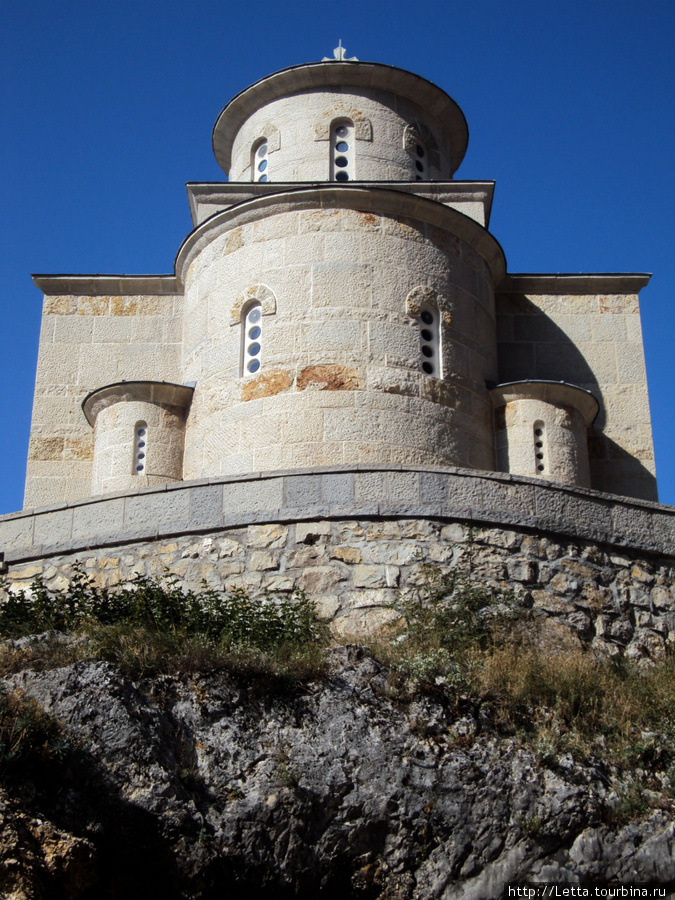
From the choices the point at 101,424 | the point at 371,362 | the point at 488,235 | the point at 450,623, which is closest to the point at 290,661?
the point at 450,623

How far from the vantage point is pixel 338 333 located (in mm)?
14406

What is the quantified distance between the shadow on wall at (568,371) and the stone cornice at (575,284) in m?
0.18

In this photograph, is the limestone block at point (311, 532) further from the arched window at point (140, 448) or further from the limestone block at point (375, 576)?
the arched window at point (140, 448)

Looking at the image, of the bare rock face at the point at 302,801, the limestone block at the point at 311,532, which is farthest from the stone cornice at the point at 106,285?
the bare rock face at the point at 302,801

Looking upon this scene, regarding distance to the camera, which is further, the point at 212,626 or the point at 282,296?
the point at 282,296

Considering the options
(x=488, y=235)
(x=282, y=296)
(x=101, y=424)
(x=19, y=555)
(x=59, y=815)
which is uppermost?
(x=488, y=235)

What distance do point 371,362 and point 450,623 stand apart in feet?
16.5

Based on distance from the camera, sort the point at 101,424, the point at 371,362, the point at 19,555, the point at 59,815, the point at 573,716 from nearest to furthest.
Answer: the point at 59,815 → the point at 573,716 → the point at 19,555 → the point at 371,362 → the point at 101,424

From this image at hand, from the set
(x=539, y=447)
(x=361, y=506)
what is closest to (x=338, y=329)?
(x=539, y=447)

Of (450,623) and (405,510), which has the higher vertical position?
(405,510)

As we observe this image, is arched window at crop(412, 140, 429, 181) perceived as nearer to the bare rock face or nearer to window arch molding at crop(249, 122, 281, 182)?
window arch molding at crop(249, 122, 281, 182)

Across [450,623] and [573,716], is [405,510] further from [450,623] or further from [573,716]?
[573,716]

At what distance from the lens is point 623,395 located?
16.9 m

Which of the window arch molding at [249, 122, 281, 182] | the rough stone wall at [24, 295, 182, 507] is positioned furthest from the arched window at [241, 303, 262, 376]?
the window arch molding at [249, 122, 281, 182]
